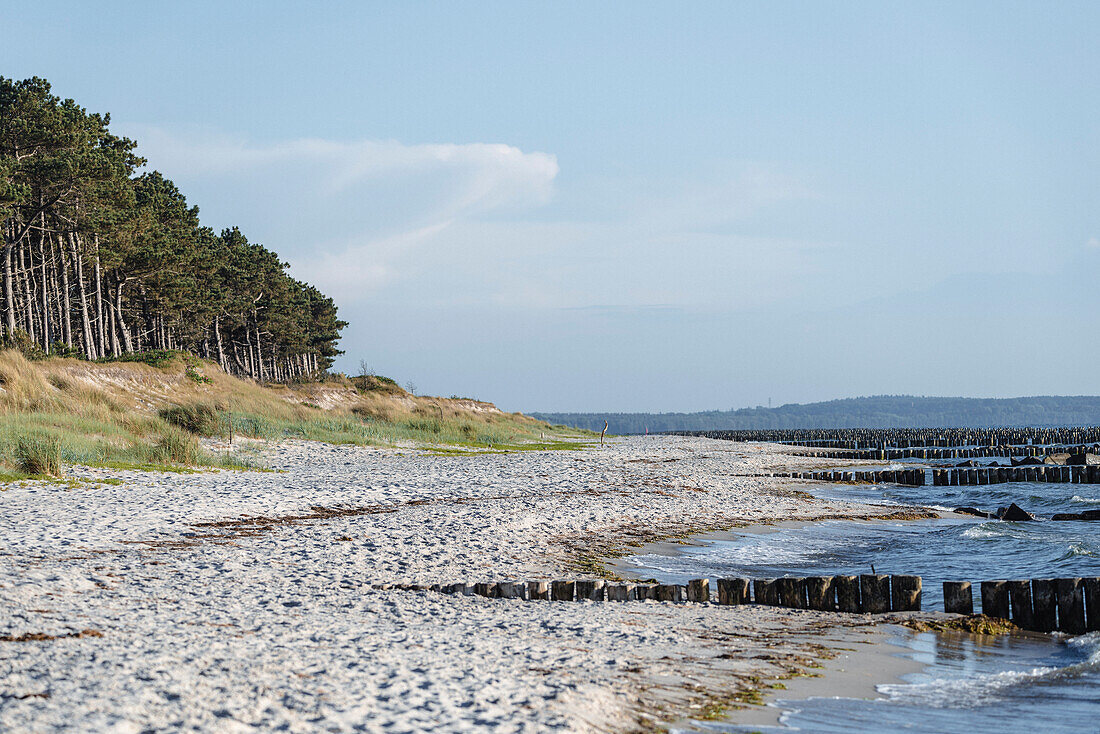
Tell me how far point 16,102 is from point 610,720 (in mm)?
46311

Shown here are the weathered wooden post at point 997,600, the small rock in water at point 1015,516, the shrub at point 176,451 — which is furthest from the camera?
the shrub at point 176,451

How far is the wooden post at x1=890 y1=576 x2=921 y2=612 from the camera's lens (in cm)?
991

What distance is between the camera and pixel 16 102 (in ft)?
136

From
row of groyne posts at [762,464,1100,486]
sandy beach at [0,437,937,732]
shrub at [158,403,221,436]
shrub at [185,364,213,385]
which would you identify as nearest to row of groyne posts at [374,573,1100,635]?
sandy beach at [0,437,937,732]

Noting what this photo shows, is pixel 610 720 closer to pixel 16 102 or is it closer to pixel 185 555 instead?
pixel 185 555

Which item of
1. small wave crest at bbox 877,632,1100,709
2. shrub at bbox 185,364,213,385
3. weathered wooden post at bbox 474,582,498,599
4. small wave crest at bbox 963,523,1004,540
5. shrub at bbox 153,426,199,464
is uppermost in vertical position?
shrub at bbox 185,364,213,385

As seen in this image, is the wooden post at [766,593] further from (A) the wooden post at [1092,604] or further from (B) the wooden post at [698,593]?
(A) the wooden post at [1092,604]

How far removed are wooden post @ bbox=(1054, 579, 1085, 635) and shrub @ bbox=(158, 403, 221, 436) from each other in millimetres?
26820

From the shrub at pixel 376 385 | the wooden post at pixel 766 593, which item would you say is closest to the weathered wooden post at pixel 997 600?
the wooden post at pixel 766 593

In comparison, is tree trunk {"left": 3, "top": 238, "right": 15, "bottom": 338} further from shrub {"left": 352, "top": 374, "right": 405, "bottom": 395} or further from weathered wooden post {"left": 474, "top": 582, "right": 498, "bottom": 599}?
weathered wooden post {"left": 474, "top": 582, "right": 498, "bottom": 599}

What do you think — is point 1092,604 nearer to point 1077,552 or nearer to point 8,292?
point 1077,552

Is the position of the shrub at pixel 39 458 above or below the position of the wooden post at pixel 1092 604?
above

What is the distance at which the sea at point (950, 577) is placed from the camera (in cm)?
625

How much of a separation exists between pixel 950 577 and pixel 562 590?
21.7 ft
